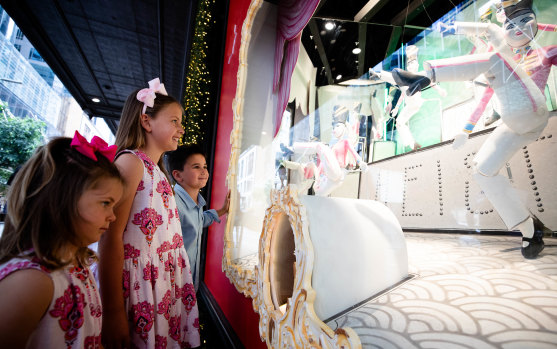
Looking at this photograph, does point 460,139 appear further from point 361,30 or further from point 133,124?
point 133,124

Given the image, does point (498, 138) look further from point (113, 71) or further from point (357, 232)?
point (113, 71)

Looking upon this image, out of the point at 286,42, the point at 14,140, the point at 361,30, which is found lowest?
the point at 361,30

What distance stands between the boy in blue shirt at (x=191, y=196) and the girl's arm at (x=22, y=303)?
→ 2.98ft

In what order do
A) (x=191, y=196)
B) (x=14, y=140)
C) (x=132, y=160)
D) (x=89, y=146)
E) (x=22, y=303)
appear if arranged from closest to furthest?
(x=22, y=303)
(x=89, y=146)
(x=132, y=160)
(x=191, y=196)
(x=14, y=140)

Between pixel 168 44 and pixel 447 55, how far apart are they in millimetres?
5106

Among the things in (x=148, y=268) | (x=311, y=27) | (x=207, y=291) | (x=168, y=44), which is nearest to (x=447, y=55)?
(x=311, y=27)

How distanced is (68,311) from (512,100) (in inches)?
45.9

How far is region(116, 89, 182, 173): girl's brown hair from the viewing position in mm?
1216

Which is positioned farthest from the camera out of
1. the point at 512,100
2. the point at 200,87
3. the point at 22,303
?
the point at 200,87

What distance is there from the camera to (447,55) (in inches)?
22.6

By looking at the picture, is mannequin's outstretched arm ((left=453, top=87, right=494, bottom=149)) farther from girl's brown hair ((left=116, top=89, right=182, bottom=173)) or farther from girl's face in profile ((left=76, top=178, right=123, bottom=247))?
girl's brown hair ((left=116, top=89, right=182, bottom=173))

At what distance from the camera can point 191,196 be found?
5.82 ft

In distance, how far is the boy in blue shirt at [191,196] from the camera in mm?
1609

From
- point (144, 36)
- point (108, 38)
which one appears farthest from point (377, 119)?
point (108, 38)
